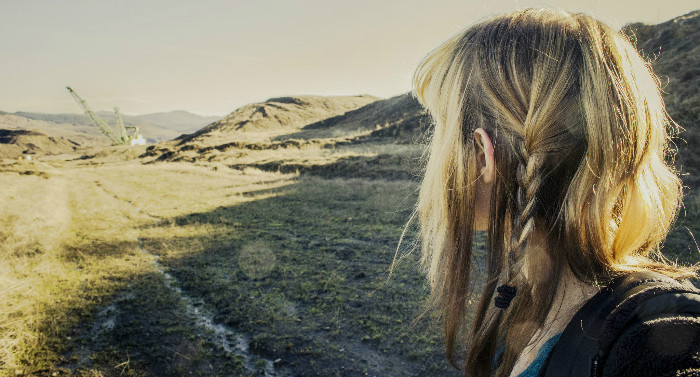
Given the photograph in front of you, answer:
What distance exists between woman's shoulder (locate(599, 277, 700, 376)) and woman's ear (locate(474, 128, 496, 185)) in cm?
44

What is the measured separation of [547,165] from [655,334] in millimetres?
437

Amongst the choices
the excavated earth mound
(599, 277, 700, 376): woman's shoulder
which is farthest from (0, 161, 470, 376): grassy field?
the excavated earth mound

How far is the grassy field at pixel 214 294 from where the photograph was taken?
4.36m

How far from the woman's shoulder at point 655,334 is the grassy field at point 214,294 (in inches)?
150

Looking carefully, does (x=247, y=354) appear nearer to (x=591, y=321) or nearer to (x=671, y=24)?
(x=591, y=321)

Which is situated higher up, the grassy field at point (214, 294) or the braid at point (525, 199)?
the braid at point (525, 199)

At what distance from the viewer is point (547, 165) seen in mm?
962

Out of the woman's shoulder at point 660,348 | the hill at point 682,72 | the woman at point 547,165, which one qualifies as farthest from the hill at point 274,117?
the woman's shoulder at point 660,348

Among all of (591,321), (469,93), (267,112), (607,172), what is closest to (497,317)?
(591,321)

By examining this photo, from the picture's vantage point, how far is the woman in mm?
910

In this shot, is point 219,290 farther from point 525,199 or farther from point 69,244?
point 525,199

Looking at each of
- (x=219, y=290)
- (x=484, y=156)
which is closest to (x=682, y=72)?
(x=219, y=290)

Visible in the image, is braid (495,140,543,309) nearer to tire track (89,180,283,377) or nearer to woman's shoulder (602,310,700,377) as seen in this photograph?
woman's shoulder (602,310,700,377)

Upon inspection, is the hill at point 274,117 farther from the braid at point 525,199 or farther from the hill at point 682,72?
the braid at point 525,199
